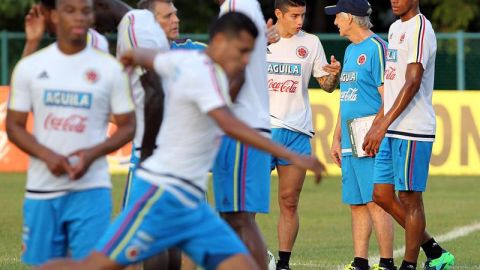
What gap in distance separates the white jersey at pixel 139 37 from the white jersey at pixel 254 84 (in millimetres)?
446

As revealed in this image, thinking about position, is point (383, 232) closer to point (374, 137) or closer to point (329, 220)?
point (374, 137)

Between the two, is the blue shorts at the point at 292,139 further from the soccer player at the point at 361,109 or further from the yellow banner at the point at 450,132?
the yellow banner at the point at 450,132

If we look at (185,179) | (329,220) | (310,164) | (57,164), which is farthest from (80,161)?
(329,220)

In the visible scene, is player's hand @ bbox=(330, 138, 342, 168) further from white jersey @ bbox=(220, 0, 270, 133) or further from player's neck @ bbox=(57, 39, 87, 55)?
player's neck @ bbox=(57, 39, 87, 55)

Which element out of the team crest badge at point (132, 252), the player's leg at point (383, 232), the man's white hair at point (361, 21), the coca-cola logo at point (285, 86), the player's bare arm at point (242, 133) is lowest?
the player's leg at point (383, 232)

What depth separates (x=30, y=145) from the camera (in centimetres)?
777

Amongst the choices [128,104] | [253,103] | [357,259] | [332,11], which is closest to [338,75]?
[332,11]

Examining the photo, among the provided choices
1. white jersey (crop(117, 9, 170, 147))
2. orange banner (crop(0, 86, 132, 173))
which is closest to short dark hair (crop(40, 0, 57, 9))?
white jersey (crop(117, 9, 170, 147))

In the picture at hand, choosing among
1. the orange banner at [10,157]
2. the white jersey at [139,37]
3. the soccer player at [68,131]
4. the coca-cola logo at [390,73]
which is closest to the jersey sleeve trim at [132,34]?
the white jersey at [139,37]

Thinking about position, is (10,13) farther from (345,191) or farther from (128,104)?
(128,104)

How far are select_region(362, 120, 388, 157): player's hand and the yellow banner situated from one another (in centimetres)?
1102

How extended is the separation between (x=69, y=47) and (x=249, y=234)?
1865 millimetres

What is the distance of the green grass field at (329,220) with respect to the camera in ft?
41.0

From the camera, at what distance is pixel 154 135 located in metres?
9.01
